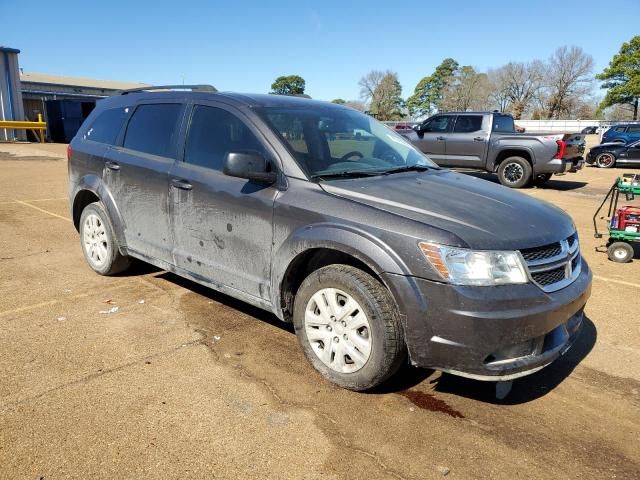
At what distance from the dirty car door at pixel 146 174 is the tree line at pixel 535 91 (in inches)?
2372

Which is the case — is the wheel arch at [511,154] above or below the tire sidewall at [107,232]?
above

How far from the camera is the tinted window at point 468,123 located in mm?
13617

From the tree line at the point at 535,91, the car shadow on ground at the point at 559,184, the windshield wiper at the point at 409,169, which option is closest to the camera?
the windshield wiper at the point at 409,169

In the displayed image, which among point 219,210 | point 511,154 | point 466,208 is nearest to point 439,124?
point 511,154

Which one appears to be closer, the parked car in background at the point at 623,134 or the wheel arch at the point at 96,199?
the wheel arch at the point at 96,199

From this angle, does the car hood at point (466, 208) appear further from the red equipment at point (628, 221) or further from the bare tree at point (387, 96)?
the bare tree at point (387, 96)

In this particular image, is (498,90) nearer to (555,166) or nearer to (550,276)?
(555,166)

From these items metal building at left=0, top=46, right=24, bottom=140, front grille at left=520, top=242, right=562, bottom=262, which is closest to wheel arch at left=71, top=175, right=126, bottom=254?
front grille at left=520, top=242, right=562, bottom=262

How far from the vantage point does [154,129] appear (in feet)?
14.5

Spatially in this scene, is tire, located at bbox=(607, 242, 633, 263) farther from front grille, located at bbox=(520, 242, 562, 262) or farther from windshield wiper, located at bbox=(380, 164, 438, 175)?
front grille, located at bbox=(520, 242, 562, 262)

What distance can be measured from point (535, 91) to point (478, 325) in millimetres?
87064

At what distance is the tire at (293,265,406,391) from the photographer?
2.84m

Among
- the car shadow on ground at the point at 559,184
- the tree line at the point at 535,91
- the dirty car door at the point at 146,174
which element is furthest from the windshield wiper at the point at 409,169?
the tree line at the point at 535,91

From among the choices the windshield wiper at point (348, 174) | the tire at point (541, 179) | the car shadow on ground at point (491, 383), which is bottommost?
the car shadow on ground at point (491, 383)
